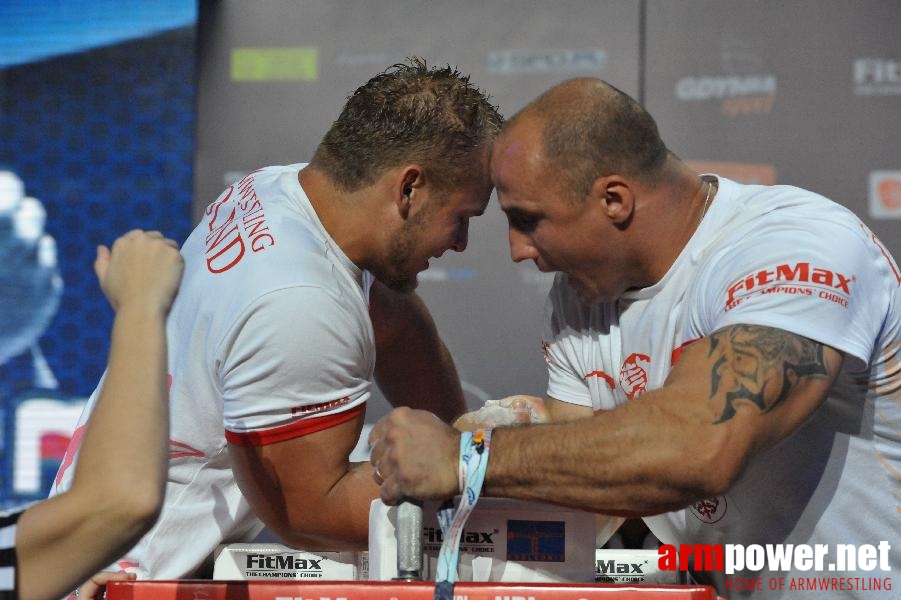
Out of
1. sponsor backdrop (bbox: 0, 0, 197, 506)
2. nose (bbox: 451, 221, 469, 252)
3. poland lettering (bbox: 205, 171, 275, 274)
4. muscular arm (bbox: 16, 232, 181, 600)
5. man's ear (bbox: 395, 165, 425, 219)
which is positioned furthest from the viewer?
sponsor backdrop (bbox: 0, 0, 197, 506)

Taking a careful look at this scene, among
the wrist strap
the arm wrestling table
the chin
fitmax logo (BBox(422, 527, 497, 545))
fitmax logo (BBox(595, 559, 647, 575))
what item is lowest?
fitmax logo (BBox(595, 559, 647, 575))

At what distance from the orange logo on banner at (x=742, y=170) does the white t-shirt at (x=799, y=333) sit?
2.20 m

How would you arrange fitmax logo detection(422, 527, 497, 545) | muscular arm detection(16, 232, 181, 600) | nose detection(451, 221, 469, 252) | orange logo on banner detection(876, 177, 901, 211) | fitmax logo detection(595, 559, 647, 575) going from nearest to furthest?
muscular arm detection(16, 232, 181, 600), fitmax logo detection(422, 527, 497, 545), fitmax logo detection(595, 559, 647, 575), nose detection(451, 221, 469, 252), orange logo on banner detection(876, 177, 901, 211)

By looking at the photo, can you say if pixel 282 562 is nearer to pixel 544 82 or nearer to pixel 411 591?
pixel 411 591

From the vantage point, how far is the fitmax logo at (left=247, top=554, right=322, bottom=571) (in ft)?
5.83

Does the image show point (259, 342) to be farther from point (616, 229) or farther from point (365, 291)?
point (616, 229)

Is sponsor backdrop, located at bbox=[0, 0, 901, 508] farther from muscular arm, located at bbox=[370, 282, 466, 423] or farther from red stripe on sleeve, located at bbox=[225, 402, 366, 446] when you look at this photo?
red stripe on sleeve, located at bbox=[225, 402, 366, 446]

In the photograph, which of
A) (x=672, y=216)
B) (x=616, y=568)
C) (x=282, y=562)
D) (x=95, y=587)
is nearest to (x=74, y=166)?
(x=95, y=587)

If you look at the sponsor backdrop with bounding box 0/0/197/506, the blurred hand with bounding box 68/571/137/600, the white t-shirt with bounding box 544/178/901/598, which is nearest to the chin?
the white t-shirt with bounding box 544/178/901/598

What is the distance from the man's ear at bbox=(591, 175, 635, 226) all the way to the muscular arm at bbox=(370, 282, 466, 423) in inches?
33.7

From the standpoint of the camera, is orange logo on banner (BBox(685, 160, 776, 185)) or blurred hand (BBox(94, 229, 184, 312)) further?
orange logo on banner (BBox(685, 160, 776, 185))

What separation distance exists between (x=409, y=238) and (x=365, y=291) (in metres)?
0.24

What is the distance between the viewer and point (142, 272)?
1.23 metres

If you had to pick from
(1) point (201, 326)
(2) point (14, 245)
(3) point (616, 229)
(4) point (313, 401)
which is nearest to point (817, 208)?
(3) point (616, 229)
